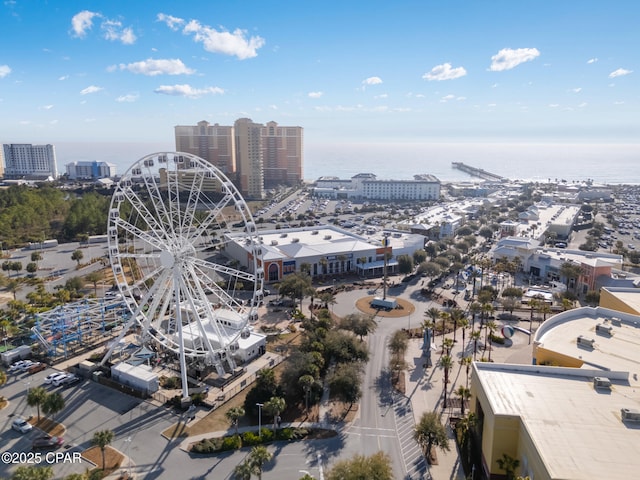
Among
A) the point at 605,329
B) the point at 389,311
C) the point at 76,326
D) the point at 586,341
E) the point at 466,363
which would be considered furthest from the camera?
the point at 389,311

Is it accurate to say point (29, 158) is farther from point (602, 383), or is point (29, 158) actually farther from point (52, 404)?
point (602, 383)

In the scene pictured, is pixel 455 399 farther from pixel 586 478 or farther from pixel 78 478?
pixel 78 478

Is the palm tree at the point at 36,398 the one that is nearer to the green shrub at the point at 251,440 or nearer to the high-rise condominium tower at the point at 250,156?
the green shrub at the point at 251,440

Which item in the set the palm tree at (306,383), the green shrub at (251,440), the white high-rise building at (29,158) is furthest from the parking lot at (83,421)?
the white high-rise building at (29,158)

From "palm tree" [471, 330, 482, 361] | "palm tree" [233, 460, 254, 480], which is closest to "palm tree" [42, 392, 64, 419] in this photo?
"palm tree" [233, 460, 254, 480]

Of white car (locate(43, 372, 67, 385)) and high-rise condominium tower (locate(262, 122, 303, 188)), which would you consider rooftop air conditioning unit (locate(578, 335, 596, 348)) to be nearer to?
white car (locate(43, 372, 67, 385))

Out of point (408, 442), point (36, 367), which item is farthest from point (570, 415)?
point (36, 367)
